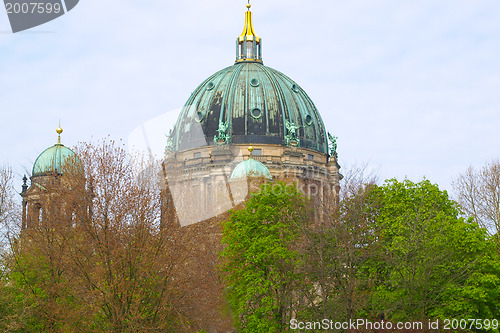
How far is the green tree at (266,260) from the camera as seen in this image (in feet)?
119

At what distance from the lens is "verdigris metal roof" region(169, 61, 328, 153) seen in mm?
83125

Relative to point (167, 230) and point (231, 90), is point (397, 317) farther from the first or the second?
point (231, 90)

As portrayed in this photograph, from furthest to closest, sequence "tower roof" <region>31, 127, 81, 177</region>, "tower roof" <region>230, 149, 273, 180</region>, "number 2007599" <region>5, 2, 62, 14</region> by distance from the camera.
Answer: "tower roof" <region>230, 149, 273, 180</region>, "tower roof" <region>31, 127, 81, 177</region>, "number 2007599" <region>5, 2, 62, 14</region>

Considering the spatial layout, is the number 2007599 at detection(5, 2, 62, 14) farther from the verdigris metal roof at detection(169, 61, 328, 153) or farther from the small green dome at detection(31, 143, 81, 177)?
the verdigris metal roof at detection(169, 61, 328, 153)

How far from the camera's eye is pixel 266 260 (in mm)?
38531

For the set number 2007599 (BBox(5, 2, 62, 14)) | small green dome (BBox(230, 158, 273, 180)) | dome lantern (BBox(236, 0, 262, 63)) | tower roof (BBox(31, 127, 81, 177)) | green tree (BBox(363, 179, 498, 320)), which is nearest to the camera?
number 2007599 (BBox(5, 2, 62, 14))

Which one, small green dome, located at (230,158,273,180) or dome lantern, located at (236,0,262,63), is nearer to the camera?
small green dome, located at (230,158,273,180)

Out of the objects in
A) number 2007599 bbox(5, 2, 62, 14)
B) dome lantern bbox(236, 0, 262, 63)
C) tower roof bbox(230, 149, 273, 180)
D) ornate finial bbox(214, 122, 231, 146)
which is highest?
dome lantern bbox(236, 0, 262, 63)

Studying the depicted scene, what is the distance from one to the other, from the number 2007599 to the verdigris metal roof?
204ft

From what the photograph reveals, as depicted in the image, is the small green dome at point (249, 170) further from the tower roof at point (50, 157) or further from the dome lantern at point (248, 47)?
the dome lantern at point (248, 47)

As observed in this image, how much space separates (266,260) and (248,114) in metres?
46.0

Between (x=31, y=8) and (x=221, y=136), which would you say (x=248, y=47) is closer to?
(x=221, y=136)

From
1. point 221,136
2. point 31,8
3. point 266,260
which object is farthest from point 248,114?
point 31,8

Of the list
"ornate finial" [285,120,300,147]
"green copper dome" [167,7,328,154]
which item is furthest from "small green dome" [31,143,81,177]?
"ornate finial" [285,120,300,147]
